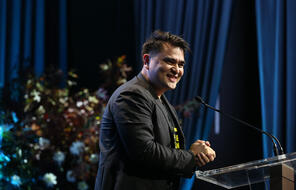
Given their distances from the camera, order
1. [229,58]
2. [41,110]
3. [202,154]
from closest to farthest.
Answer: [202,154]
[41,110]
[229,58]

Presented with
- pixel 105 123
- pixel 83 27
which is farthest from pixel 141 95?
pixel 83 27

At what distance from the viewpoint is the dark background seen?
335 cm

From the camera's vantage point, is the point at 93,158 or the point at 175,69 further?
the point at 93,158

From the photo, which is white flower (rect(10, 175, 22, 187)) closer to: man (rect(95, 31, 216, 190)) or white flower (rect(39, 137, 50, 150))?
white flower (rect(39, 137, 50, 150))

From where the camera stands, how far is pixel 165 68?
1.72m

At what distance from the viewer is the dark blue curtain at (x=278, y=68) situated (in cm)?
304

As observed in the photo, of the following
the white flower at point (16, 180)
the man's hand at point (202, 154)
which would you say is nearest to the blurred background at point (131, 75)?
the white flower at point (16, 180)

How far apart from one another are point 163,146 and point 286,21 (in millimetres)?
2062

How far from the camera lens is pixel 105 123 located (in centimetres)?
162

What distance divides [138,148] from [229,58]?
7.13 ft

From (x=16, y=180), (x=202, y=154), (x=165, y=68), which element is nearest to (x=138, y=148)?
(x=202, y=154)

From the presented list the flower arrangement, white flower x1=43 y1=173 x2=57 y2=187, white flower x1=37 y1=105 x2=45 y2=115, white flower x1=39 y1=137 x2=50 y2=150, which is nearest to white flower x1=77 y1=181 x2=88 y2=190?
the flower arrangement

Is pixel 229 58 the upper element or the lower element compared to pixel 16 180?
upper

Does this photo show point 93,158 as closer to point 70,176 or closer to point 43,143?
point 70,176
